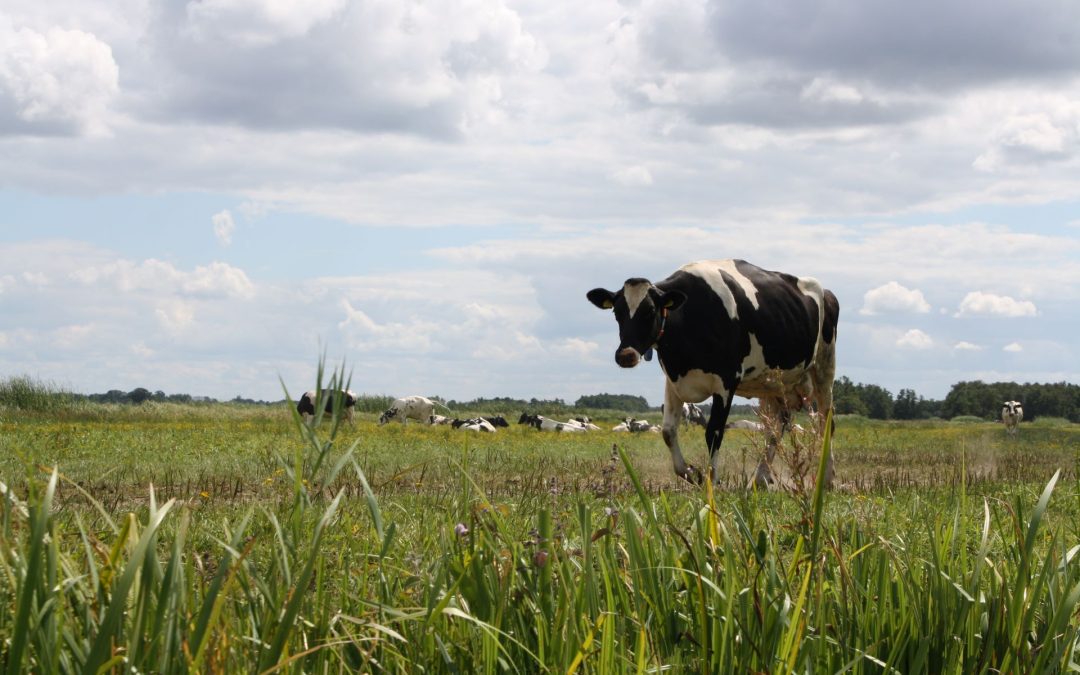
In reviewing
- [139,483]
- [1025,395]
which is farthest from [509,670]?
[1025,395]

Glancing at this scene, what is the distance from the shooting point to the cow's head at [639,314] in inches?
474

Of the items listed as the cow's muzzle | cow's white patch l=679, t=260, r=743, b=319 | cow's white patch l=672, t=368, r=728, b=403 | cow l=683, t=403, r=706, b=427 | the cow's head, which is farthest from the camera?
cow l=683, t=403, r=706, b=427

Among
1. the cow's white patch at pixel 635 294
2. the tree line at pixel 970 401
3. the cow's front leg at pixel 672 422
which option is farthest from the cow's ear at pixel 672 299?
the tree line at pixel 970 401

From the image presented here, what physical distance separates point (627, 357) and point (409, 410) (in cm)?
2953

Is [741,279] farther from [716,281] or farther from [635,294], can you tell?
[635,294]

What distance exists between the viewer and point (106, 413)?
1330 inches

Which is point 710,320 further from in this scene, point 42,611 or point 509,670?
point 42,611

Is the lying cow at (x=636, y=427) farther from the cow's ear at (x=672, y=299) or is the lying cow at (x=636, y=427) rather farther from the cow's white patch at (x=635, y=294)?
the cow's white patch at (x=635, y=294)

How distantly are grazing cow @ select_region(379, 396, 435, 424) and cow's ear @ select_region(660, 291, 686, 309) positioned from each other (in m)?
28.4

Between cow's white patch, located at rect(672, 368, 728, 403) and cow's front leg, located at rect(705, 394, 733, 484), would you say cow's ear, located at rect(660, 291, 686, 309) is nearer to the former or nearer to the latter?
cow's white patch, located at rect(672, 368, 728, 403)

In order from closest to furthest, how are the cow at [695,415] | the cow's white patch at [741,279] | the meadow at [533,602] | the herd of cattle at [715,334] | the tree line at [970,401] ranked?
the meadow at [533,602]
the herd of cattle at [715,334]
the cow's white patch at [741,279]
the cow at [695,415]
the tree line at [970,401]

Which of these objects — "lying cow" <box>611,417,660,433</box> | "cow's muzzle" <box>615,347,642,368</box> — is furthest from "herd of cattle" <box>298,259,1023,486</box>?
"lying cow" <box>611,417,660,433</box>

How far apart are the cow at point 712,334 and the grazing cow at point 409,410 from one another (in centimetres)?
2739

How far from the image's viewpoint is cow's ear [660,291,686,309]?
1215 centimetres
